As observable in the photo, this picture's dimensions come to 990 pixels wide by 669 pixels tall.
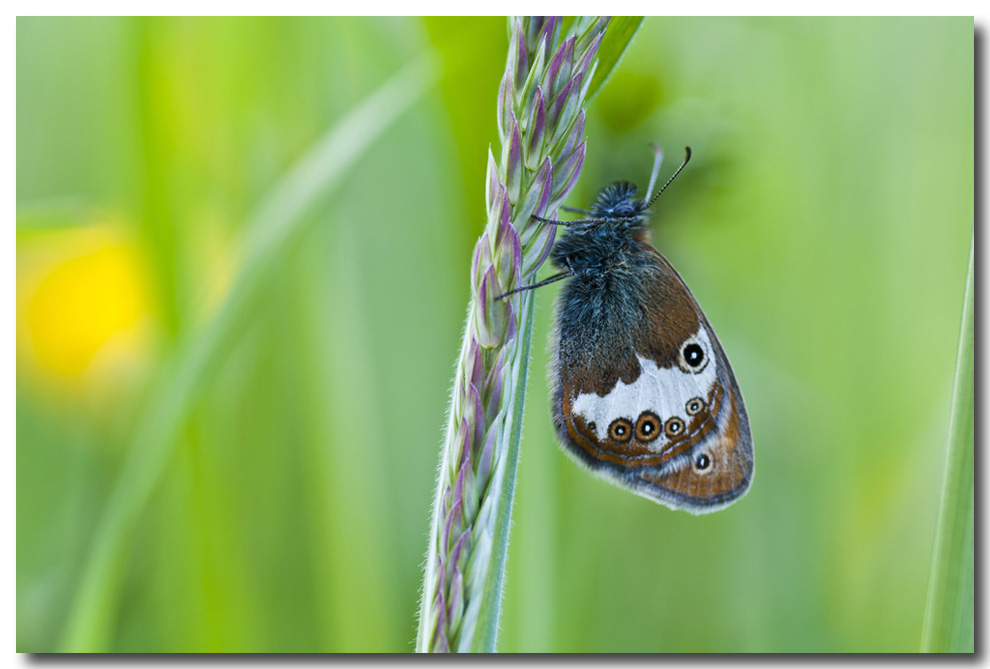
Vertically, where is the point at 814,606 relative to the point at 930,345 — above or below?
below

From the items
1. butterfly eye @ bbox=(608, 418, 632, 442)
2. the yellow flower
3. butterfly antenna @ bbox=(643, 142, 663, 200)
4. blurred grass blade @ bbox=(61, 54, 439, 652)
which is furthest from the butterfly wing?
the yellow flower

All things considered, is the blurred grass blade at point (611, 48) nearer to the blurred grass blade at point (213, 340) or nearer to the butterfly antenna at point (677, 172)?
the butterfly antenna at point (677, 172)

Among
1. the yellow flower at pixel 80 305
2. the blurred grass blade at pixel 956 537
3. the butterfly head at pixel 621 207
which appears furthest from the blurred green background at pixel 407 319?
the blurred grass blade at pixel 956 537

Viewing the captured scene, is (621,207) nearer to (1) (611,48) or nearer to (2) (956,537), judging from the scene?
(1) (611,48)

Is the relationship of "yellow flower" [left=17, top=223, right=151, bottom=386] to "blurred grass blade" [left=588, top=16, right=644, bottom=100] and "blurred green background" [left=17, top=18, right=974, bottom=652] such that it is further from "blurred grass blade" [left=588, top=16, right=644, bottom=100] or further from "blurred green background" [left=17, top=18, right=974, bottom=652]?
"blurred grass blade" [left=588, top=16, right=644, bottom=100]

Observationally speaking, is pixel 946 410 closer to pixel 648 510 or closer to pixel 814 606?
pixel 814 606

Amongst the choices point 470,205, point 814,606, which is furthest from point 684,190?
point 814,606
